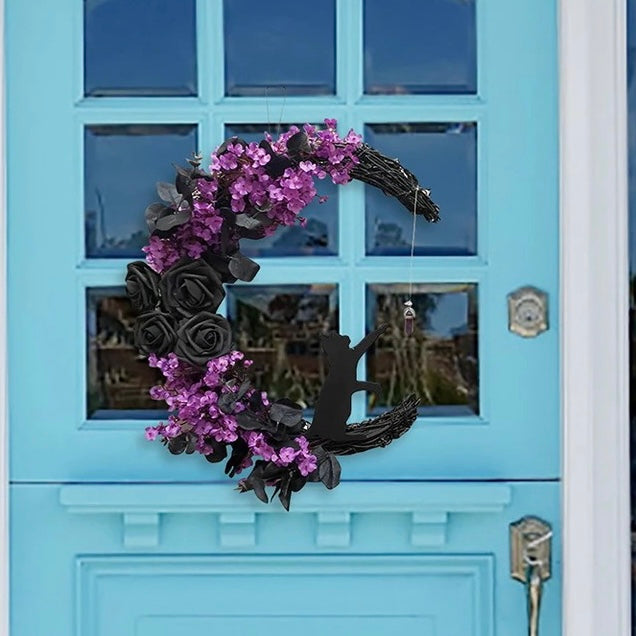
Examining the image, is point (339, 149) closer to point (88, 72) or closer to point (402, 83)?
Answer: point (402, 83)

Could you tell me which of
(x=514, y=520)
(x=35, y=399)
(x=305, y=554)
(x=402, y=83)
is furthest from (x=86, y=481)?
(x=402, y=83)

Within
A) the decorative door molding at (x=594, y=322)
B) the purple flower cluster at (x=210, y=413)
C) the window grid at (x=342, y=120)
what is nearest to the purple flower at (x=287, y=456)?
the purple flower cluster at (x=210, y=413)

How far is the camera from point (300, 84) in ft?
6.00

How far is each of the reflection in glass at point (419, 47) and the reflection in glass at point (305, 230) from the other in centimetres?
16

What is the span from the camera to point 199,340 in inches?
67.5

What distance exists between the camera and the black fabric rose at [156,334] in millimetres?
1724

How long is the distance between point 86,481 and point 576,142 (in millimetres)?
993

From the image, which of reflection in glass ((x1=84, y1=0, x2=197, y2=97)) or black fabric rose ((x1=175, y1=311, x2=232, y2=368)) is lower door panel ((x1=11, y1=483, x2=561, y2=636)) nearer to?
black fabric rose ((x1=175, y1=311, x2=232, y2=368))

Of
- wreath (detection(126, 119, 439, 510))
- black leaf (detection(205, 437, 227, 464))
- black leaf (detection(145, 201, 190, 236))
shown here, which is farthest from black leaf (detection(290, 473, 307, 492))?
black leaf (detection(145, 201, 190, 236))

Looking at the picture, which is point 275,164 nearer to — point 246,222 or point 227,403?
point 246,222

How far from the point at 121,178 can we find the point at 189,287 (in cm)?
25

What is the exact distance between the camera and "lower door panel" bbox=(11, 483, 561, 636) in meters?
1.80

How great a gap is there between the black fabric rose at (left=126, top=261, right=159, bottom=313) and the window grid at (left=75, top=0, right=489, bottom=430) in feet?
0.24

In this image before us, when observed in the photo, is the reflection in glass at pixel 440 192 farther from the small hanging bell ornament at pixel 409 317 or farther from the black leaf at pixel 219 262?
the black leaf at pixel 219 262
